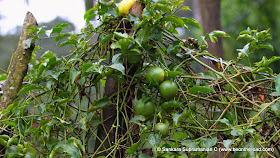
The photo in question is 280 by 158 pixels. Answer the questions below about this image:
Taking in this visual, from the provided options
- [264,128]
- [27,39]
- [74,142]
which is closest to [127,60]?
[74,142]

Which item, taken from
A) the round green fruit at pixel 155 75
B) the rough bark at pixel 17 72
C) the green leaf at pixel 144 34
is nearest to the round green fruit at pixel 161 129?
the round green fruit at pixel 155 75

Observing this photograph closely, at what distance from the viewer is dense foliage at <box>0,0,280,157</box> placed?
63cm

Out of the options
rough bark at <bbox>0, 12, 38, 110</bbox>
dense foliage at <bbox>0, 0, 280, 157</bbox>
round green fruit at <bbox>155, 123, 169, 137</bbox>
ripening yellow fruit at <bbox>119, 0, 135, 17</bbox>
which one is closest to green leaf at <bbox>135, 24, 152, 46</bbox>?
dense foliage at <bbox>0, 0, 280, 157</bbox>

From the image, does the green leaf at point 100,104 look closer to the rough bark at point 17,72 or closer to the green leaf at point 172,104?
the green leaf at point 172,104

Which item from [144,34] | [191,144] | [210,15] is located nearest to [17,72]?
[144,34]

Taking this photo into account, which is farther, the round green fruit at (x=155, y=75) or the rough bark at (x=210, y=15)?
the rough bark at (x=210, y=15)

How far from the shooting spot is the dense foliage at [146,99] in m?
0.63

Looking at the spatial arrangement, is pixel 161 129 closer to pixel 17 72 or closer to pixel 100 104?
pixel 100 104

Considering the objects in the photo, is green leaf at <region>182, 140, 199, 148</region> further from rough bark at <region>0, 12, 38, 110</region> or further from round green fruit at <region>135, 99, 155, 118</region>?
rough bark at <region>0, 12, 38, 110</region>

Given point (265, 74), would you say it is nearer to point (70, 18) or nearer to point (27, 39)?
point (27, 39)

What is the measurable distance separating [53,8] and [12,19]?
22 centimetres

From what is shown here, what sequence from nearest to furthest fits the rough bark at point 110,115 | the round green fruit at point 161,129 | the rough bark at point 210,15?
the round green fruit at point 161,129 → the rough bark at point 110,115 → the rough bark at point 210,15

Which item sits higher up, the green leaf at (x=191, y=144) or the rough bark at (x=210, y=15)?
the rough bark at (x=210, y=15)

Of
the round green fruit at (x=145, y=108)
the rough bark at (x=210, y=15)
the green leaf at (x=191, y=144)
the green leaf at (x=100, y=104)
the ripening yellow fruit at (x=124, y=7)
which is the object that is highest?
the rough bark at (x=210, y=15)
